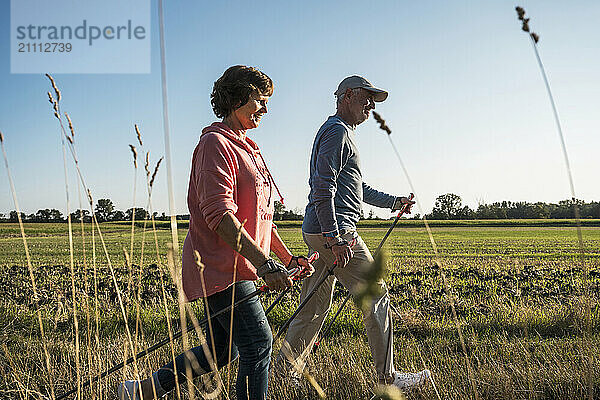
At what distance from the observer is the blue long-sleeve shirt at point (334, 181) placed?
3.72m

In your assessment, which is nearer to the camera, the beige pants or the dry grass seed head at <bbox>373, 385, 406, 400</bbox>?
the dry grass seed head at <bbox>373, 385, 406, 400</bbox>

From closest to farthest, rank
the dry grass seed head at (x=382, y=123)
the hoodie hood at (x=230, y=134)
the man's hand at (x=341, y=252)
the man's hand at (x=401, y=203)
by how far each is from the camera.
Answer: the dry grass seed head at (x=382, y=123) → the hoodie hood at (x=230, y=134) → the man's hand at (x=341, y=252) → the man's hand at (x=401, y=203)

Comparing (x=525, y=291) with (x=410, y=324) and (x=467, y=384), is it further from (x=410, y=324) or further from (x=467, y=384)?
(x=467, y=384)

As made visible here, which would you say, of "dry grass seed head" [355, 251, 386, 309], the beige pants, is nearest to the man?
the beige pants

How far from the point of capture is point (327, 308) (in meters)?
4.23

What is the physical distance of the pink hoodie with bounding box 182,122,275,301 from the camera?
8.57 ft

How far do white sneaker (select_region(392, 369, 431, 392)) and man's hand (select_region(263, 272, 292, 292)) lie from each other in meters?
1.40

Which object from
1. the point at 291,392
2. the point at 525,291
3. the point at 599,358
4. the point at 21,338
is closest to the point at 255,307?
the point at 291,392

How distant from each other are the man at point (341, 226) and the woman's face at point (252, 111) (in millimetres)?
922

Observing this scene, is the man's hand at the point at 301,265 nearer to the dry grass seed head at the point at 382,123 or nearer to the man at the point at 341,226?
the man at the point at 341,226

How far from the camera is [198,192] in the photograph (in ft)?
8.80

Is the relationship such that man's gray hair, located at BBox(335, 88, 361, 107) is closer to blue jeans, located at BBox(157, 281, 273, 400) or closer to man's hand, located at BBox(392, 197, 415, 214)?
man's hand, located at BBox(392, 197, 415, 214)

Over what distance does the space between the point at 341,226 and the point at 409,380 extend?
112cm

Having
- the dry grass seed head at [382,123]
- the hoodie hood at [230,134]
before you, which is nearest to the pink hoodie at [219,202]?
the hoodie hood at [230,134]
